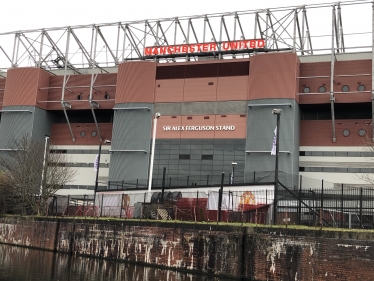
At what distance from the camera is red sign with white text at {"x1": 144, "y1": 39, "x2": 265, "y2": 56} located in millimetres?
62281

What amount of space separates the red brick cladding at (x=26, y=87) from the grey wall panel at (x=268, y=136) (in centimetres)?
3074

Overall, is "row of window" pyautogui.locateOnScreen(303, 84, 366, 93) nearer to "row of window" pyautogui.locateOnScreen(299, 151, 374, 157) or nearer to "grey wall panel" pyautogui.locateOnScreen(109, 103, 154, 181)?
"row of window" pyautogui.locateOnScreen(299, 151, 374, 157)

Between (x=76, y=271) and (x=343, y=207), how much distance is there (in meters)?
14.8

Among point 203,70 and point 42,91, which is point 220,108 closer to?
Answer: point 203,70

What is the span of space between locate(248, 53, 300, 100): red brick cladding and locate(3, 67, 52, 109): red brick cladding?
99.8 feet

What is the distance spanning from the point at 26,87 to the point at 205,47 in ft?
85.2

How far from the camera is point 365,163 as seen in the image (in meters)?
56.3

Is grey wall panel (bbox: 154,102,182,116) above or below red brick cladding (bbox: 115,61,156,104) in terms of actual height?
below

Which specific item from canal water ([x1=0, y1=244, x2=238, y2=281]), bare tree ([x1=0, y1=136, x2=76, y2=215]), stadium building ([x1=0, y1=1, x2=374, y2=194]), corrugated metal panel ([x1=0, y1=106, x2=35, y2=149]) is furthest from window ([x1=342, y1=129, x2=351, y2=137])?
corrugated metal panel ([x1=0, y1=106, x2=35, y2=149])

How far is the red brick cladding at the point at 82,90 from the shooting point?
68375mm

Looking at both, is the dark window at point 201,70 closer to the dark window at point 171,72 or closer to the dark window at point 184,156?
the dark window at point 171,72

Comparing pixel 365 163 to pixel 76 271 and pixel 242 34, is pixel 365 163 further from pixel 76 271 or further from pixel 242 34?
pixel 76 271

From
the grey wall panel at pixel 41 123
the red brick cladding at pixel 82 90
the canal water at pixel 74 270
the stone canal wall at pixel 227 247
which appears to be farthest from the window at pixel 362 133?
the grey wall panel at pixel 41 123

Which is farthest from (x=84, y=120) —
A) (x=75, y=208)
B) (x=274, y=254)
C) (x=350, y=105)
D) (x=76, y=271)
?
(x=274, y=254)
